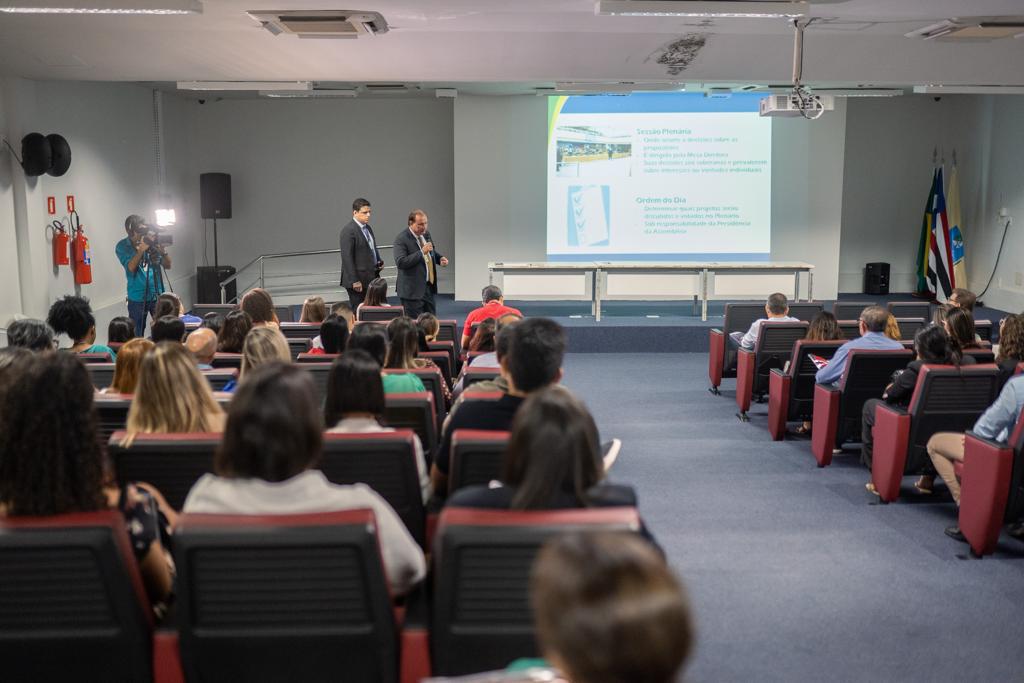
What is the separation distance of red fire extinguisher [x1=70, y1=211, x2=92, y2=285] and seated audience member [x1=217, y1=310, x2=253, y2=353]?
473 centimetres

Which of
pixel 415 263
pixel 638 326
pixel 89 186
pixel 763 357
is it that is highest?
pixel 89 186

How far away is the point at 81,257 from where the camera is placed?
9.30 meters

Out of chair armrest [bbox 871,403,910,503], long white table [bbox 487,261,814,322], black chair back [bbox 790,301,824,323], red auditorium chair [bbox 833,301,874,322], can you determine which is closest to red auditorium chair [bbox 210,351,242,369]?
chair armrest [bbox 871,403,910,503]

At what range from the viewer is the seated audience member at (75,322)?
551 centimetres

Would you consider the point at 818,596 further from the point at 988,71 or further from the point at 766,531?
the point at 988,71

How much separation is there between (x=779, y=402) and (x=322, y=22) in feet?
12.7

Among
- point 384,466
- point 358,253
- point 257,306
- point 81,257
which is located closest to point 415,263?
point 358,253

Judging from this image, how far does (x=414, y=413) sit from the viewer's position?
3.72 metres

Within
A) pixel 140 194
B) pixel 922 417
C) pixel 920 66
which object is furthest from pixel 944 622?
pixel 140 194

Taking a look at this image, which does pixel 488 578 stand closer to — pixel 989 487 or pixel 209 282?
pixel 989 487

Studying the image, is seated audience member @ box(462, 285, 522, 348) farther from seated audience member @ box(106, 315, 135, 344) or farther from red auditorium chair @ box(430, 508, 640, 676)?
red auditorium chair @ box(430, 508, 640, 676)

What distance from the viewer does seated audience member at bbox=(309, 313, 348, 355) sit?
4992 millimetres

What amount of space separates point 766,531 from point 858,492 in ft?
3.21

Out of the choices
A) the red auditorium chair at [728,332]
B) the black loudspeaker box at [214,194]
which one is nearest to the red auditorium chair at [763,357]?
the red auditorium chair at [728,332]
